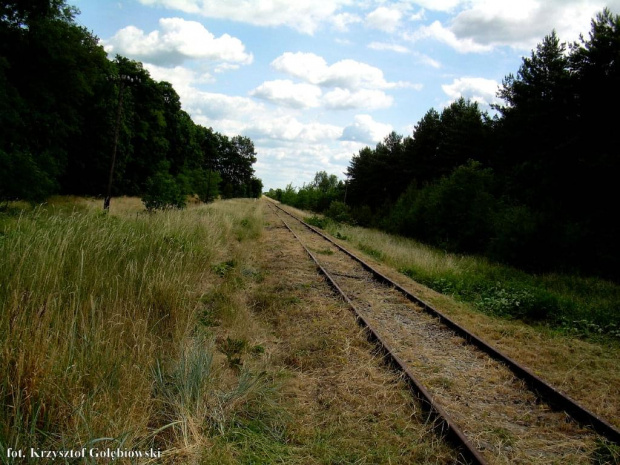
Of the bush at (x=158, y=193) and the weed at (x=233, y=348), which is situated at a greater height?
the bush at (x=158, y=193)

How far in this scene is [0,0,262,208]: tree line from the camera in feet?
75.5

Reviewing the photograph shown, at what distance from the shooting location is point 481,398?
14.9 feet

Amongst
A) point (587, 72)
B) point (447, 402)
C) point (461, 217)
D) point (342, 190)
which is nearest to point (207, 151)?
point (342, 190)

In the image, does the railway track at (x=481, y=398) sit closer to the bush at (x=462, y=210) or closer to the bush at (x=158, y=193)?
the bush at (x=462, y=210)

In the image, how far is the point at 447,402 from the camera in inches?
169

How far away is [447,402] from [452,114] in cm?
4214

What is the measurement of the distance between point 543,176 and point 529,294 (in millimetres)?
12393

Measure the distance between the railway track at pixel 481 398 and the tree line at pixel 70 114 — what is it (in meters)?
20.5

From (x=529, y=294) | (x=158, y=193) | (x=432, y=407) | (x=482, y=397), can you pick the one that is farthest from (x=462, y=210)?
(x=432, y=407)

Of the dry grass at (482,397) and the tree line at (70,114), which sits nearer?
the dry grass at (482,397)

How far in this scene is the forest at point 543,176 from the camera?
15.1 m

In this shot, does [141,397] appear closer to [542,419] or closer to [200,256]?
[542,419]

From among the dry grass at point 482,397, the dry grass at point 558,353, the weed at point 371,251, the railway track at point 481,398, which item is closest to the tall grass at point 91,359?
the railway track at point 481,398

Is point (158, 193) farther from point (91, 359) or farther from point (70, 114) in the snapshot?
point (91, 359)
